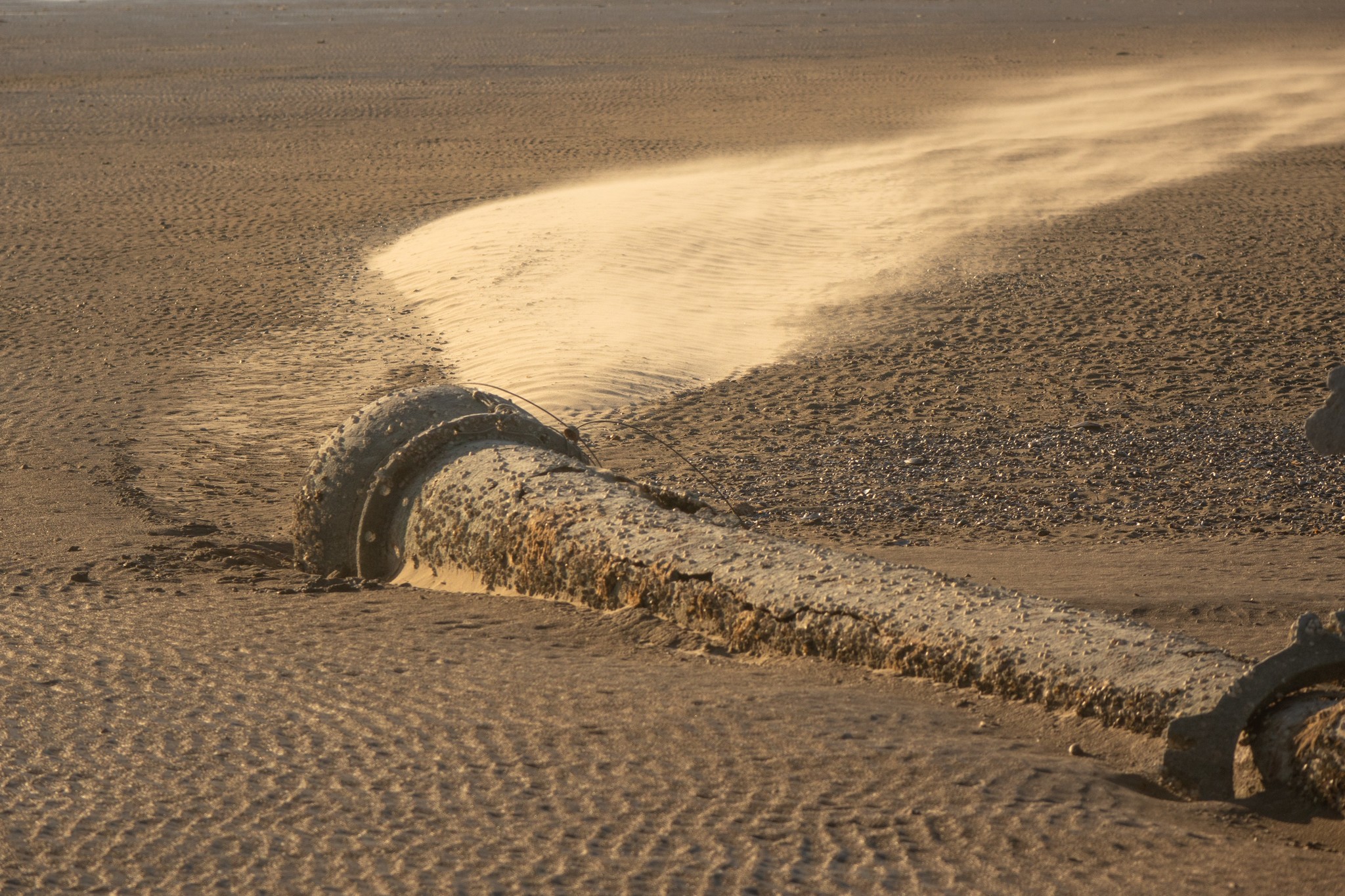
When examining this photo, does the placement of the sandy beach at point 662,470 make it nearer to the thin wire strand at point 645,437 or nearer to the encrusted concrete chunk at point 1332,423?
the thin wire strand at point 645,437

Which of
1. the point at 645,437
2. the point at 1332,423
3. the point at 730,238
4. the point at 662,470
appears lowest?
the point at 662,470

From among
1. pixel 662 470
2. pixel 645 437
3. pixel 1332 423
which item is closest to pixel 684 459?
pixel 662 470

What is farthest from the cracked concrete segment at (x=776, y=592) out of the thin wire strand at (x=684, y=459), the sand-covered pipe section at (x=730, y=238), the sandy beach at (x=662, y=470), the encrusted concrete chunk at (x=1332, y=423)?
the sand-covered pipe section at (x=730, y=238)

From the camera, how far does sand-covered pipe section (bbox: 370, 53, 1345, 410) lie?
35.3 ft

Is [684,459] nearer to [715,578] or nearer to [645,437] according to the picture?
[645,437]

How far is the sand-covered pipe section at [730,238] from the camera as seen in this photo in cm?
1076

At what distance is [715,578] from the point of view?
497 cm

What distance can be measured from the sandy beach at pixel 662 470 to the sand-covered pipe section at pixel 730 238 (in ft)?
0.26

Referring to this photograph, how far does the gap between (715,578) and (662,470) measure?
3.27 meters

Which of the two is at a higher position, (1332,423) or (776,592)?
(1332,423)

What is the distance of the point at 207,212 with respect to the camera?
16.6 metres

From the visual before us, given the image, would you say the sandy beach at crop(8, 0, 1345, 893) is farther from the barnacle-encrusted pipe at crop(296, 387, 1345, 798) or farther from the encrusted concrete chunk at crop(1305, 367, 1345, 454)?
the encrusted concrete chunk at crop(1305, 367, 1345, 454)

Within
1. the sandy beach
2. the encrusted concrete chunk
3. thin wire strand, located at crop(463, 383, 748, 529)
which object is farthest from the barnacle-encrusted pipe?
thin wire strand, located at crop(463, 383, 748, 529)

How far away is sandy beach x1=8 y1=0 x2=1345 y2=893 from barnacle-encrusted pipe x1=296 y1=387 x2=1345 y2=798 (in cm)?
12
